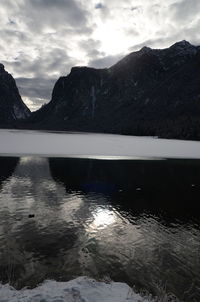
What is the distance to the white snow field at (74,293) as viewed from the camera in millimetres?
11891

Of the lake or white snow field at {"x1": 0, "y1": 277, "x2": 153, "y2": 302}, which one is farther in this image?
the lake

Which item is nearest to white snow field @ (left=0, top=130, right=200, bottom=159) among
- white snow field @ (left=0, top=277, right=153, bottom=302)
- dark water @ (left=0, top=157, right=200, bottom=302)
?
dark water @ (left=0, top=157, right=200, bottom=302)

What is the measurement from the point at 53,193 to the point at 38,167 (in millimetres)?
19040

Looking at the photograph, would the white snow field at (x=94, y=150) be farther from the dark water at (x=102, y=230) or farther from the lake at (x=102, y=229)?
the dark water at (x=102, y=230)

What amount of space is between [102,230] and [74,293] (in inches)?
435

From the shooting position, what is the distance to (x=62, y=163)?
2341 inches

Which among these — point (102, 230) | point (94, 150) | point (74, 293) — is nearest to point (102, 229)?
point (102, 230)

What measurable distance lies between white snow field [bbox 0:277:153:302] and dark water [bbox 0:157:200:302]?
1.39 m

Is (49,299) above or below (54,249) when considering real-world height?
above

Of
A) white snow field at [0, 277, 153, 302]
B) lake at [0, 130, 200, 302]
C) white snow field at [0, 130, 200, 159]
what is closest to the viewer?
white snow field at [0, 277, 153, 302]

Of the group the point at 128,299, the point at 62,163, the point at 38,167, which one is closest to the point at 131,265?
the point at 128,299

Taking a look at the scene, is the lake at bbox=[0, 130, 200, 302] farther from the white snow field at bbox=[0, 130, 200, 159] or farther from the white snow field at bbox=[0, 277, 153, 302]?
the white snow field at bbox=[0, 130, 200, 159]

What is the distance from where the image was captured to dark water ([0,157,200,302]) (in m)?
16.4

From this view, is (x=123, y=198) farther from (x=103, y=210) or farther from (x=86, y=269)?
(x=86, y=269)
